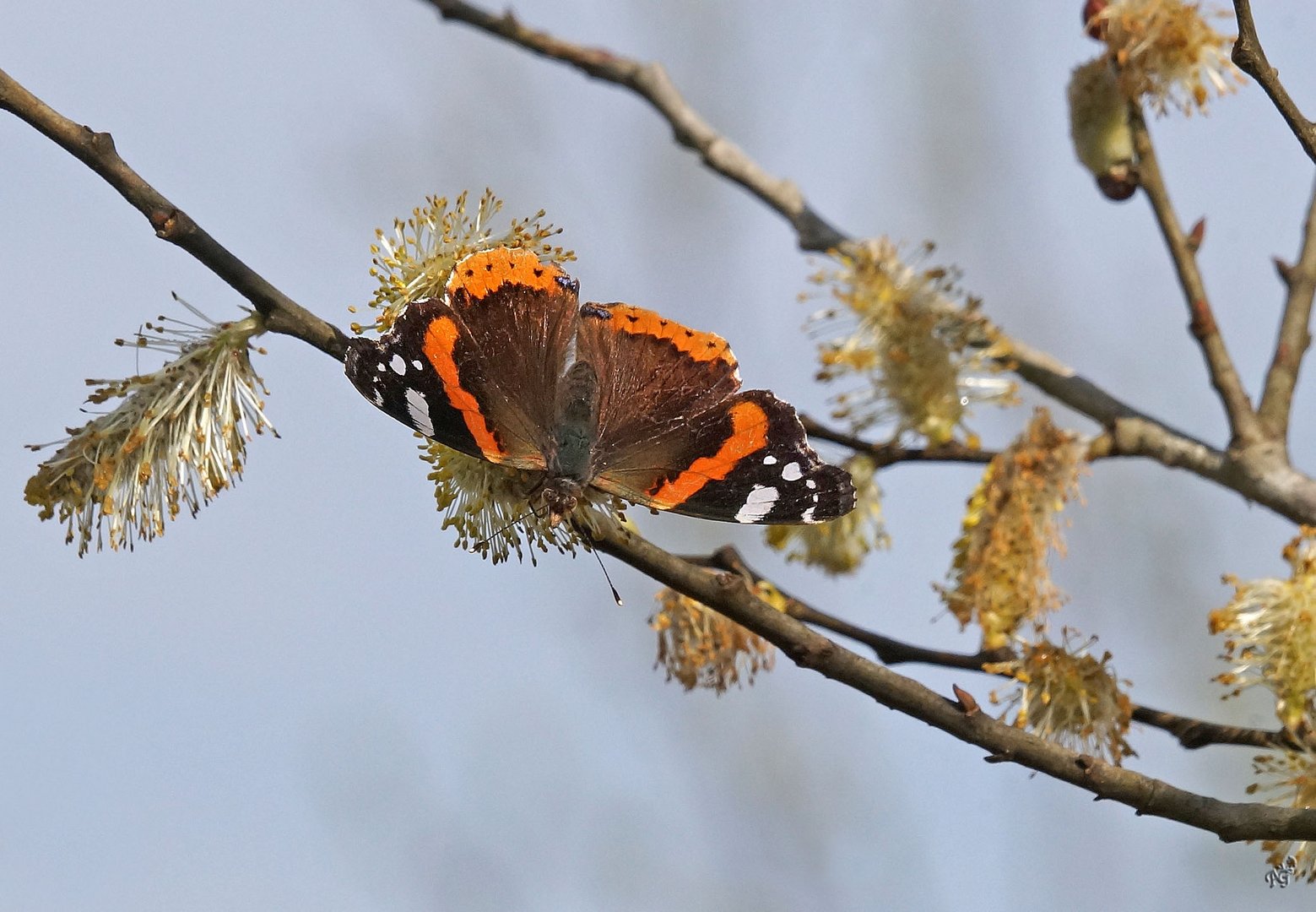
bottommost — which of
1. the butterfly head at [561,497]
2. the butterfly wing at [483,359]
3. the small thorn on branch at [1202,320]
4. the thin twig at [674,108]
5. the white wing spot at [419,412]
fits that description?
the butterfly head at [561,497]

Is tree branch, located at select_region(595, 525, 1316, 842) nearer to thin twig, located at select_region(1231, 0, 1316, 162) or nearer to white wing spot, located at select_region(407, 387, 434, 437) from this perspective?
white wing spot, located at select_region(407, 387, 434, 437)

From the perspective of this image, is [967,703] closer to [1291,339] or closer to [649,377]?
[649,377]

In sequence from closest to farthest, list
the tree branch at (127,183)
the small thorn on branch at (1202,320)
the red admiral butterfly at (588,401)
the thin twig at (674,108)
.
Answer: the tree branch at (127,183), the red admiral butterfly at (588,401), the small thorn on branch at (1202,320), the thin twig at (674,108)

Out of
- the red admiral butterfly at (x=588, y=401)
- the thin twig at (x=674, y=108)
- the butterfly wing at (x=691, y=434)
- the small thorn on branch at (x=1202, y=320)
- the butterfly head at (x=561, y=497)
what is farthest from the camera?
the thin twig at (x=674, y=108)

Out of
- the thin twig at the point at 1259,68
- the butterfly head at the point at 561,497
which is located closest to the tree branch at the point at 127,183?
the butterfly head at the point at 561,497

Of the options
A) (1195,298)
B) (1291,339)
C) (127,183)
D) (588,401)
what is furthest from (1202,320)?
(127,183)

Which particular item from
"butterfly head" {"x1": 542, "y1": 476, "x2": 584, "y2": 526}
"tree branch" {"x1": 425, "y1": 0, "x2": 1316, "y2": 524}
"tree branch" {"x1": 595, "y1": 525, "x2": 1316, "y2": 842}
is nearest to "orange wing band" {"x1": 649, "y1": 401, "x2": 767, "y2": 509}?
"butterfly head" {"x1": 542, "y1": 476, "x2": 584, "y2": 526}

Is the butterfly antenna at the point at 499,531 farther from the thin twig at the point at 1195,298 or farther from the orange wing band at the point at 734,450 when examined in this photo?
the thin twig at the point at 1195,298

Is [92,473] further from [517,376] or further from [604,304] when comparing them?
[604,304]
